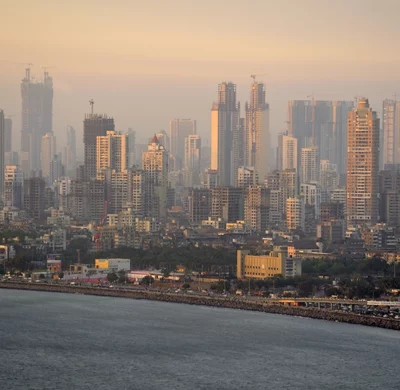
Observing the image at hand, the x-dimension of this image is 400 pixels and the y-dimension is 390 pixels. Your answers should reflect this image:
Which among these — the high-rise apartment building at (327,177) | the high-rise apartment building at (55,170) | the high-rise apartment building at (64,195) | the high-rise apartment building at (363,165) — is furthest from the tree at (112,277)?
the high-rise apartment building at (55,170)

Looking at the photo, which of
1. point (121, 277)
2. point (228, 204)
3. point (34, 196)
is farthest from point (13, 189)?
point (121, 277)

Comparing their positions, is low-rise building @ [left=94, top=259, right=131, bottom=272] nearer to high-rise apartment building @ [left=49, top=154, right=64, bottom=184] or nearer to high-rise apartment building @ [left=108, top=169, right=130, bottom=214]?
high-rise apartment building @ [left=108, top=169, right=130, bottom=214]

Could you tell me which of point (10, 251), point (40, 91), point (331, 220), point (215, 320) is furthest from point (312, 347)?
point (40, 91)

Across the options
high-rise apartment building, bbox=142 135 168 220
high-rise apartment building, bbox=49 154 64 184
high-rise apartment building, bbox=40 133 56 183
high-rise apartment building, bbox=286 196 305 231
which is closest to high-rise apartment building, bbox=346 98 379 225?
high-rise apartment building, bbox=286 196 305 231

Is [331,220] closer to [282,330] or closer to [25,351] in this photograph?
[282,330]

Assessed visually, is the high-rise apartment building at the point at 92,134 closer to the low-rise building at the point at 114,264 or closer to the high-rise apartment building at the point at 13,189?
the high-rise apartment building at the point at 13,189

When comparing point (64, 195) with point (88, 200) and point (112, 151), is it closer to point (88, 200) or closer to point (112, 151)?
point (112, 151)
